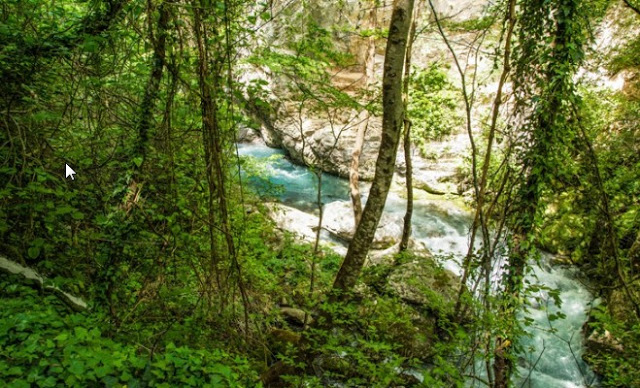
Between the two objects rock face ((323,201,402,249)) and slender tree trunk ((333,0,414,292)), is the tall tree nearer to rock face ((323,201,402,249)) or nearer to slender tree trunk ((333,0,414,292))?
slender tree trunk ((333,0,414,292))

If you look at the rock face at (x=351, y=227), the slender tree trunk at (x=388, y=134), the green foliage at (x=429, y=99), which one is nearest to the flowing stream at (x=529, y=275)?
the rock face at (x=351, y=227)

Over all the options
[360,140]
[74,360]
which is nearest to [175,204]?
[74,360]

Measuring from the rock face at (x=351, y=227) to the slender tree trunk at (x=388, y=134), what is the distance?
15.9 feet

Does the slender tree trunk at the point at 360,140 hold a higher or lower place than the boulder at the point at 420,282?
higher

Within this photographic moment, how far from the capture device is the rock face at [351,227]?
9.03m

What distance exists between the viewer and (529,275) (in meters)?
6.61

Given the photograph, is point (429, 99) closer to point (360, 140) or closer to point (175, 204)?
point (360, 140)

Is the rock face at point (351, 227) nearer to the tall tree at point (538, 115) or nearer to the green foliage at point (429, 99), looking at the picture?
the green foliage at point (429, 99)

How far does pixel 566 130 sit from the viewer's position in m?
4.45

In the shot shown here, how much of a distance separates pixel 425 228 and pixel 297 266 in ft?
17.9

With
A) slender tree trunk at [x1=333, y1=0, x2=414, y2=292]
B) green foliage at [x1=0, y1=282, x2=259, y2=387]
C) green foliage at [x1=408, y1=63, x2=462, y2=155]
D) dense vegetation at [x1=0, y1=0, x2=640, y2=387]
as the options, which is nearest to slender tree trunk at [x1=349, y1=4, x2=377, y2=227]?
green foliage at [x1=408, y1=63, x2=462, y2=155]

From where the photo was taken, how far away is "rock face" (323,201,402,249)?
903 cm

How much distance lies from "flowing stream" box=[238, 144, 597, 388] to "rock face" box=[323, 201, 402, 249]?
1.05 metres

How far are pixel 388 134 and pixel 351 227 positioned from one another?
5.86 metres
